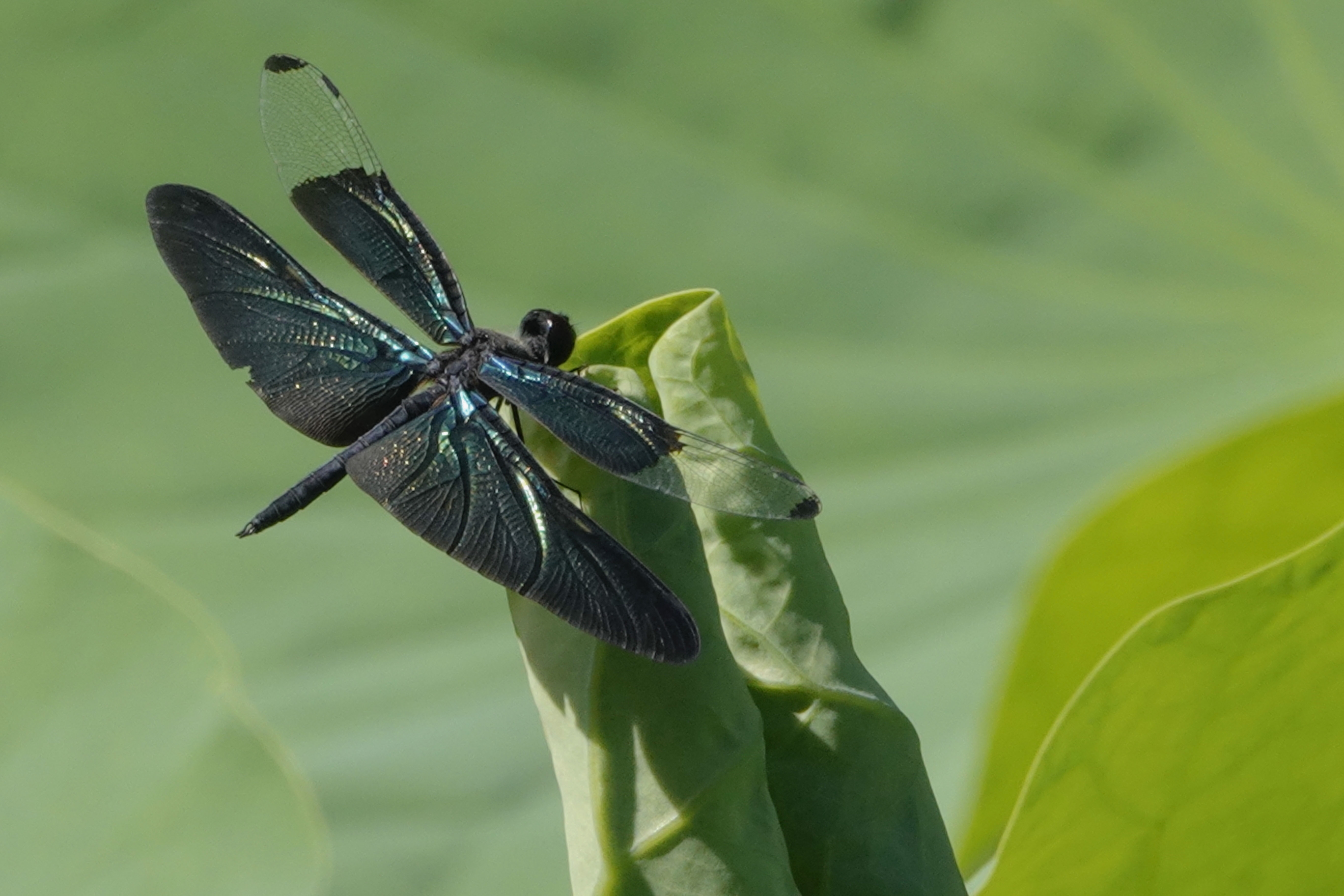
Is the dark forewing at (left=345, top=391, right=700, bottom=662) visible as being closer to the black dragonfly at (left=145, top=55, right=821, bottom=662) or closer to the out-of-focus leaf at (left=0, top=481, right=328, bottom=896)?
the black dragonfly at (left=145, top=55, right=821, bottom=662)

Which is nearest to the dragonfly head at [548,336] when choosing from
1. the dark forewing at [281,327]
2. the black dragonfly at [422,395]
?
the black dragonfly at [422,395]

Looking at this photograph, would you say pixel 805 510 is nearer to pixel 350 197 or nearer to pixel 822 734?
pixel 822 734

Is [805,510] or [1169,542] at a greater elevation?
[805,510]

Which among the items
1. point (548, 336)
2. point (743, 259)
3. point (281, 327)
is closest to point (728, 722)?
point (548, 336)

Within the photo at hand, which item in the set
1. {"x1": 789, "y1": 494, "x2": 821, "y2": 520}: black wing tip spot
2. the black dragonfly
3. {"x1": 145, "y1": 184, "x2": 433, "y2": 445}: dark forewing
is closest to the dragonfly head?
the black dragonfly

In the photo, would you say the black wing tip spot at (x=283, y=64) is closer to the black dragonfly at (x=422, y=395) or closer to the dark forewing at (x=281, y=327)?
the black dragonfly at (x=422, y=395)

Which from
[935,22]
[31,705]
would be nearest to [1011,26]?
[935,22]
